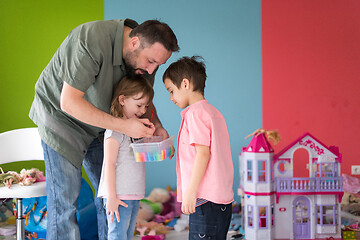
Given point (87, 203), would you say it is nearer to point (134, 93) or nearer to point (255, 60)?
point (134, 93)

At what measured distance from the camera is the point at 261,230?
241 centimetres

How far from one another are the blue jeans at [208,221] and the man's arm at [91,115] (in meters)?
0.35

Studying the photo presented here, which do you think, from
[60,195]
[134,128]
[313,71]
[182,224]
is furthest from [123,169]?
[313,71]

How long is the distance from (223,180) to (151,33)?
1.91 feet

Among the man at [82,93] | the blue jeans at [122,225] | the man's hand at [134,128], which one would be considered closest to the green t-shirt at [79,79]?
the man at [82,93]

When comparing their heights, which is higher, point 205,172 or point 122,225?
point 205,172

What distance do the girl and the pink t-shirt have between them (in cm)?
20

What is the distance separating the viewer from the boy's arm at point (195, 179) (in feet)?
4.40

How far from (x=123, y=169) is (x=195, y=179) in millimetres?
290

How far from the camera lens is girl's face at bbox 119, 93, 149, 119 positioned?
151 cm

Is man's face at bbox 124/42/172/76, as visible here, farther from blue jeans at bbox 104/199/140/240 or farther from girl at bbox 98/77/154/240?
blue jeans at bbox 104/199/140/240

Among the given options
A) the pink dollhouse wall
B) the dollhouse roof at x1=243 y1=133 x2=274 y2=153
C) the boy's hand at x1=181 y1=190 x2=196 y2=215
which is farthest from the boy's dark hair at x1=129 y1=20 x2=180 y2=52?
the pink dollhouse wall

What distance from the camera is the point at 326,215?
2465mm

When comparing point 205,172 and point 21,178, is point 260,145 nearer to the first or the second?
point 205,172
